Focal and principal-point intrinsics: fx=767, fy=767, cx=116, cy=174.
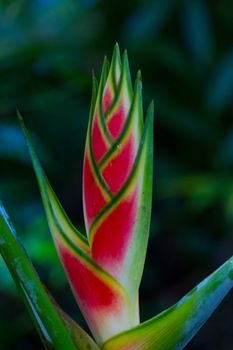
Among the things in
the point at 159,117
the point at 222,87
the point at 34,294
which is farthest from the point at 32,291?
the point at 159,117

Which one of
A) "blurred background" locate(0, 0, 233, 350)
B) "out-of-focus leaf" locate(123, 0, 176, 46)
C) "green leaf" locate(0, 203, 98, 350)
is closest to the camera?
"green leaf" locate(0, 203, 98, 350)

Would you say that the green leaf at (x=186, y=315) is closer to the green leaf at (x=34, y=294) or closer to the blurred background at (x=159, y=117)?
the green leaf at (x=34, y=294)

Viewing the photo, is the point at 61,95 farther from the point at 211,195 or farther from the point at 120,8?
the point at 120,8

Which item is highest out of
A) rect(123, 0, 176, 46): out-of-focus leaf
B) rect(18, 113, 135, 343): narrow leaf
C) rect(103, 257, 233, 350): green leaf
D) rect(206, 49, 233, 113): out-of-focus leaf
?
rect(123, 0, 176, 46): out-of-focus leaf

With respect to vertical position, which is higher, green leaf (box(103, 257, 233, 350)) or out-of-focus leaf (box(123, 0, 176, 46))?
out-of-focus leaf (box(123, 0, 176, 46))

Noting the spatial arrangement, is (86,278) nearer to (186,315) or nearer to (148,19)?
(186,315)

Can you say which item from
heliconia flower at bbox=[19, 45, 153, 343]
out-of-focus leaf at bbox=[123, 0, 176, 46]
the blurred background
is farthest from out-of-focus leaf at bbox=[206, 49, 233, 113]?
heliconia flower at bbox=[19, 45, 153, 343]

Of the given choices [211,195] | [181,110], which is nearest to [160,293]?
[211,195]

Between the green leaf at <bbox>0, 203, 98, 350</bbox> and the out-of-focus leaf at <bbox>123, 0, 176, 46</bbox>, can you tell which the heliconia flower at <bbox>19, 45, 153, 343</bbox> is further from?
the out-of-focus leaf at <bbox>123, 0, 176, 46</bbox>

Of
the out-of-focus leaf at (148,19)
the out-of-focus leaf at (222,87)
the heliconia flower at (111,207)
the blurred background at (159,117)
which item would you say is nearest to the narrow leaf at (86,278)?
the heliconia flower at (111,207)
